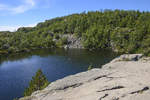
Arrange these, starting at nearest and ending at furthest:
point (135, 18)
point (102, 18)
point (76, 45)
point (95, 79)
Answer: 1. point (95, 79)
2. point (76, 45)
3. point (135, 18)
4. point (102, 18)

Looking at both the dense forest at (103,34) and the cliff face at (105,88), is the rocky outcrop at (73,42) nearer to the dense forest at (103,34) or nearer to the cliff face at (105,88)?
the dense forest at (103,34)

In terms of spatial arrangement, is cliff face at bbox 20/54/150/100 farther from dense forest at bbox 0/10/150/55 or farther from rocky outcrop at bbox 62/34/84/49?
rocky outcrop at bbox 62/34/84/49

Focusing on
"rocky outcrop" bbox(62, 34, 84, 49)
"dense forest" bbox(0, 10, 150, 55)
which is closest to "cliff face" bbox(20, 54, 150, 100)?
"dense forest" bbox(0, 10, 150, 55)

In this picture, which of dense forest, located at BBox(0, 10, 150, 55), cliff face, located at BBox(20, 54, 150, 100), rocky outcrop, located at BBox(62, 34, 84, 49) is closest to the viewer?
cliff face, located at BBox(20, 54, 150, 100)

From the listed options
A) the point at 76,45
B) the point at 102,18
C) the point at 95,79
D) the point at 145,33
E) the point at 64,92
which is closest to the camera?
the point at 64,92

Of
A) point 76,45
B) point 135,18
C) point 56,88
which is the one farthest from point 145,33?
point 56,88

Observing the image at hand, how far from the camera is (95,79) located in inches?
638

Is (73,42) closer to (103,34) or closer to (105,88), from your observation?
(103,34)

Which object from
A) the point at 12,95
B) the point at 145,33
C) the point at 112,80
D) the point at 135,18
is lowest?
the point at 12,95

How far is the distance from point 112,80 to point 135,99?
3564 mm

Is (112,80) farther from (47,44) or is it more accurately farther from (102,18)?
(102,18)

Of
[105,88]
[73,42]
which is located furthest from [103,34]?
[105,88]

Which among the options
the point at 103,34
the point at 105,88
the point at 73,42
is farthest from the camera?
the point at 73,42

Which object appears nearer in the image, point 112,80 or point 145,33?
point 112,80
